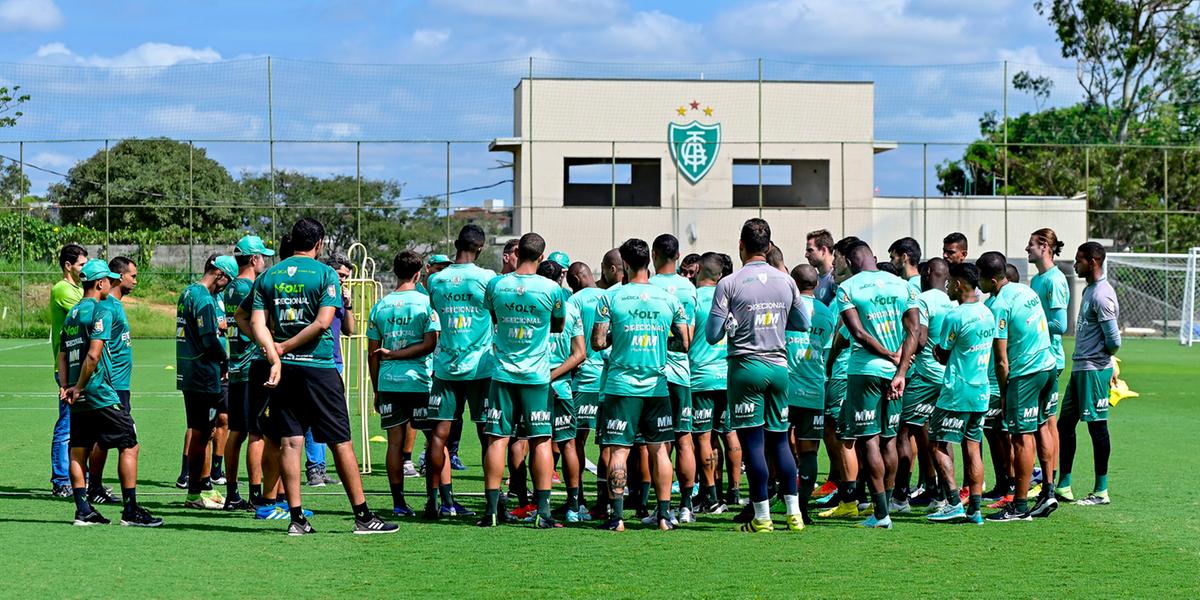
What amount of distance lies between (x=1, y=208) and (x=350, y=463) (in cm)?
2908

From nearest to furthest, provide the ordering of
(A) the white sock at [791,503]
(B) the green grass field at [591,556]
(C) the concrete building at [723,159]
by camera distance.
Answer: (B) the green grass field at [591,556], (A) the white sock at [791,503], (C) the concrete building at [723,159]

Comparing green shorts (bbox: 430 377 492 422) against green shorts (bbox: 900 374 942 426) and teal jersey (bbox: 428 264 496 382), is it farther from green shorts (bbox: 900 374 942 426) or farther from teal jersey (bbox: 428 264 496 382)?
green shorts (bbox: 900 374 942 426)

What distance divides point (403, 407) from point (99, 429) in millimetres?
2057

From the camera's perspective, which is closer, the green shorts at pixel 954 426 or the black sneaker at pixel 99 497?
the green shorts at pixel 954 426

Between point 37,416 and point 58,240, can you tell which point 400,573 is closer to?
point 37,416

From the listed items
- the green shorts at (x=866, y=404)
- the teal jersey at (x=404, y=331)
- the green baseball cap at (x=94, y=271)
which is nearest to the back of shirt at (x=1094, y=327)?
the green shorts at (x=866, y=404)

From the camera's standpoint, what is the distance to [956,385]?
9.23 metres

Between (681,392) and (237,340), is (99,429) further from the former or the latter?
(681,392)

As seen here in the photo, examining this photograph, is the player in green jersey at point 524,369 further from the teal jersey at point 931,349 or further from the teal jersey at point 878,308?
the teal jersey at point 931,349

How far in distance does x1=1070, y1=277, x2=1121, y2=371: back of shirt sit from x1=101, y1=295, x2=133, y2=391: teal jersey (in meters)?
7.01

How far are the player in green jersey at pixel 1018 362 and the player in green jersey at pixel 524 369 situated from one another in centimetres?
311

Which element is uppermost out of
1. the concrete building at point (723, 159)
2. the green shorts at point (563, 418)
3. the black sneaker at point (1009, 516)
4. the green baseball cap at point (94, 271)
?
the concrete building at point (723, 159)

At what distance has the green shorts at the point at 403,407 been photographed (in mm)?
9602

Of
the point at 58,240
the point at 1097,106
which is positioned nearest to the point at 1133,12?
the point at 1097,106
